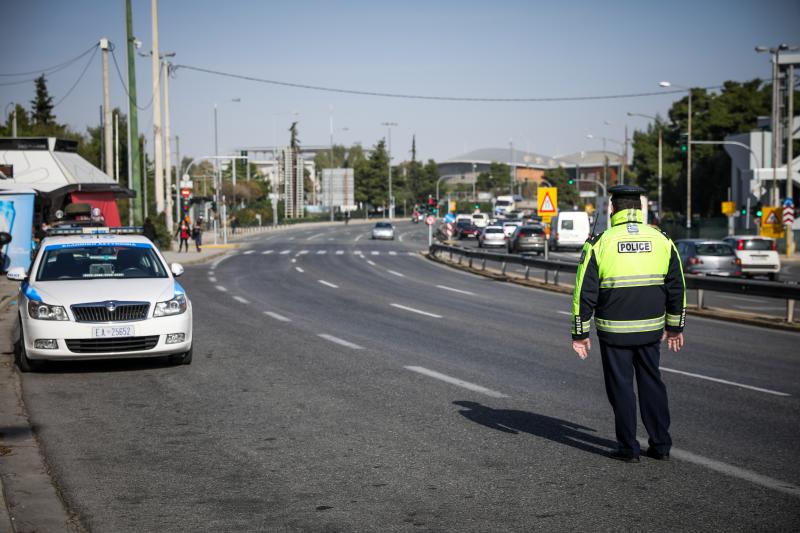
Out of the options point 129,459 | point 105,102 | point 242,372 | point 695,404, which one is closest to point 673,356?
point 695,404

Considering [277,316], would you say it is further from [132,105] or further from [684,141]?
[684,141]

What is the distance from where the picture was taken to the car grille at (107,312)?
10.7 metres

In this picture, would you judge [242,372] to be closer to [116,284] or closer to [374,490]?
[116,284]

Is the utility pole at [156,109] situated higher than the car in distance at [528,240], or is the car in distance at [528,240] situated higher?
the utility pole at [156,109]

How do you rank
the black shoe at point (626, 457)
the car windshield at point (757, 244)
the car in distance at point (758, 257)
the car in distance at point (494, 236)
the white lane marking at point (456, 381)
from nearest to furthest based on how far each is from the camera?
the black shoe at point (626, 457) → the white lane marking at point (456, 381) → the car in distance at point (758, 257) → the car windshield at point (757, 244) → the car in distance at point (494, 236)

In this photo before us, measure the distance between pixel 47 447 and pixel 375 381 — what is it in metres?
3.84

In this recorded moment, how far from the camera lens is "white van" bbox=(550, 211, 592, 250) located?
53688mm

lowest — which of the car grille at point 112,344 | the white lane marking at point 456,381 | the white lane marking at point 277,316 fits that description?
the white lane marking at point 277,316

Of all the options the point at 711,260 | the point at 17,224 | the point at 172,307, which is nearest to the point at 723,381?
the point at 172,307

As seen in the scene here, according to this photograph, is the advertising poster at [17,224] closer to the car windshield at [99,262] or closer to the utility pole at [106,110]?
the utility pole at [106,110]

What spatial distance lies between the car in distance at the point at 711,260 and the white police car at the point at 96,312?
21203 mm

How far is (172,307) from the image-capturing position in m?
11.1

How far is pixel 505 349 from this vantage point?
13.3 metres

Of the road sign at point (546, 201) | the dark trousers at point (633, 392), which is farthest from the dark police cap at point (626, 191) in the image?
the road sign at point (546, 201)
